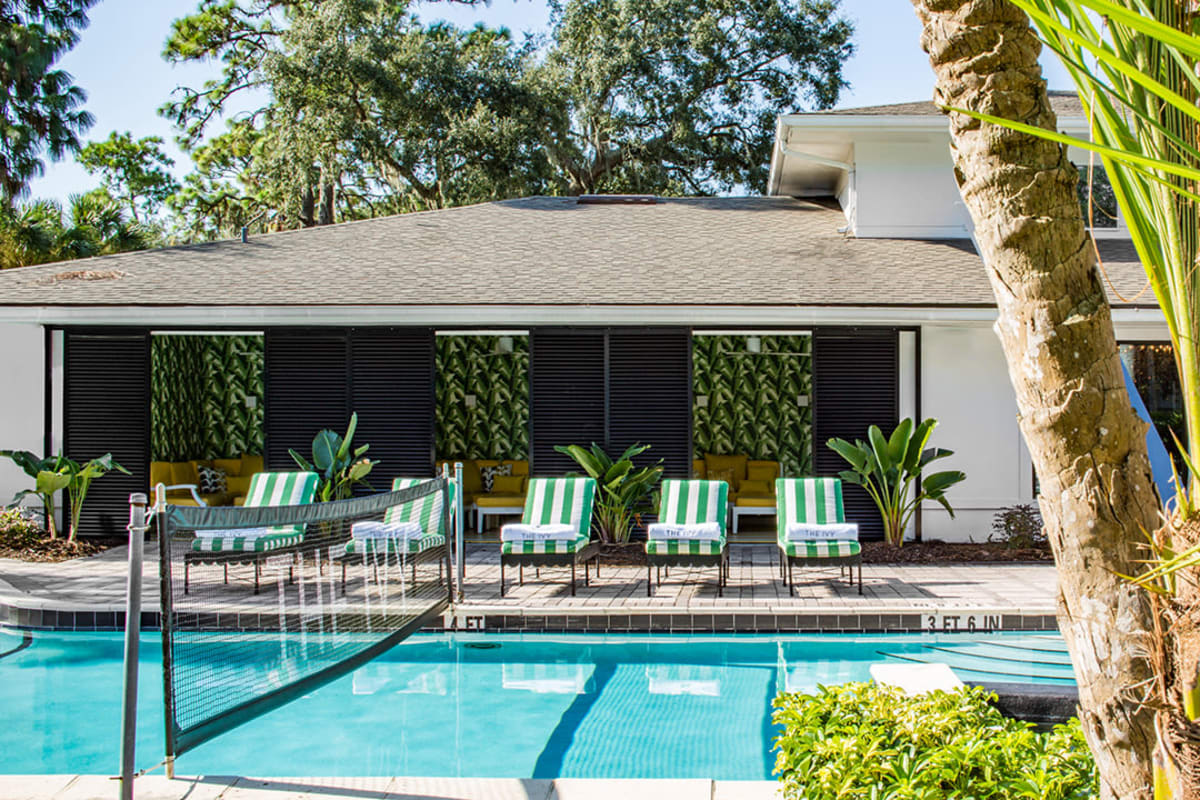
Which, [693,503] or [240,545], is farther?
[693,503]

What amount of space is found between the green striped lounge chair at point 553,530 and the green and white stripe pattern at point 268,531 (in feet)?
6.77

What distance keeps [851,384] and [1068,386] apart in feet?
35.8

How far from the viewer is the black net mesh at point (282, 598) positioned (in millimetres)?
5086

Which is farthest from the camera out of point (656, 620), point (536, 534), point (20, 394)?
point (20, 394)

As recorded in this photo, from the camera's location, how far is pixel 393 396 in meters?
13.1

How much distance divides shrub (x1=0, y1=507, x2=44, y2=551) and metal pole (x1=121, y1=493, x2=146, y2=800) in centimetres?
916

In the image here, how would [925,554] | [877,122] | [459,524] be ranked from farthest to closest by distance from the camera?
[877,122] → [925,554] → [459,524]

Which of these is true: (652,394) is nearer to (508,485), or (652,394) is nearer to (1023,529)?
(508,485)

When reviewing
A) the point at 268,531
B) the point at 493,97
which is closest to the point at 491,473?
the point at 268,531

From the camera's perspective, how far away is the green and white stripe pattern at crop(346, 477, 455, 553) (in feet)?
32.3

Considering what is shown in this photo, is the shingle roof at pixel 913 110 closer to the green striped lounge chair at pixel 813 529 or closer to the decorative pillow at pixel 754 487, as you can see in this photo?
the decorative pillow at pixel 754 487

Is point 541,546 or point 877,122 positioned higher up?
point 877,122

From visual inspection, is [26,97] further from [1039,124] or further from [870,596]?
[1039,124]

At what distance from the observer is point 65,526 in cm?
1305
